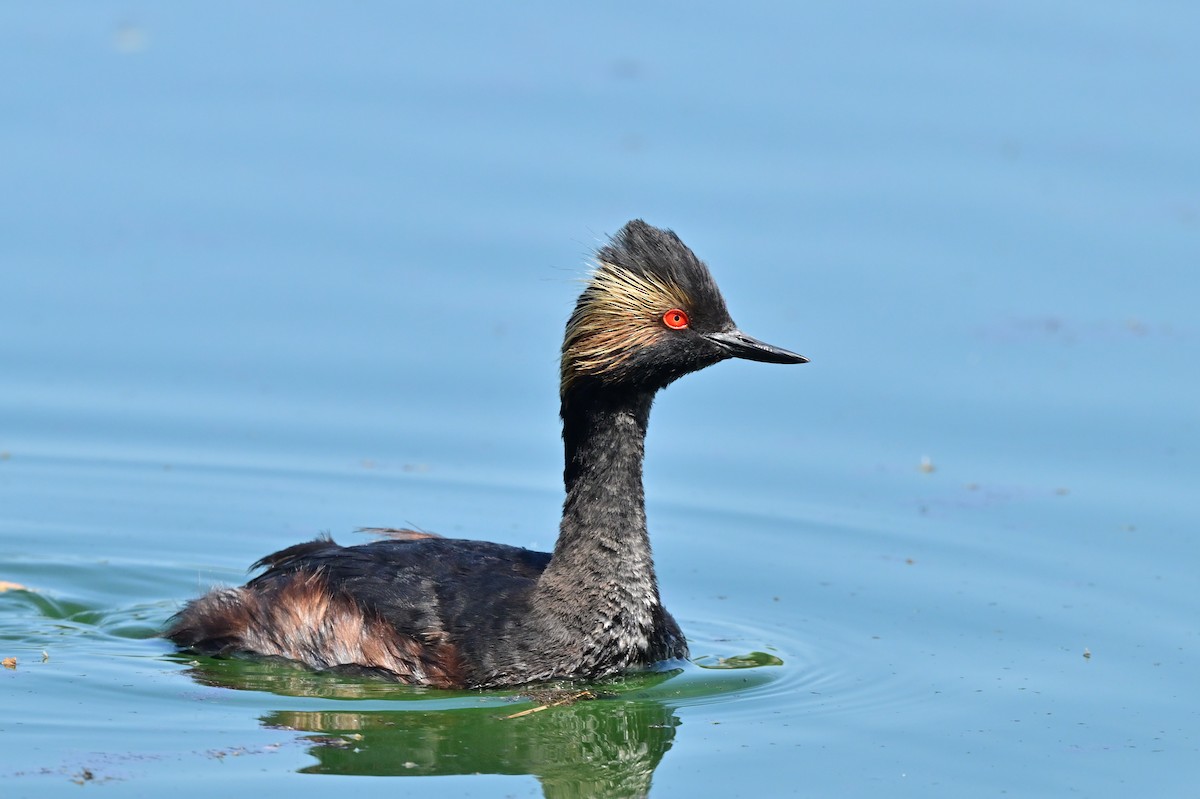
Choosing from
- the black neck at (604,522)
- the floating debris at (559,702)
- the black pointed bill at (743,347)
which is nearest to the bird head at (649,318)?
the black pointed bill at (743,347)

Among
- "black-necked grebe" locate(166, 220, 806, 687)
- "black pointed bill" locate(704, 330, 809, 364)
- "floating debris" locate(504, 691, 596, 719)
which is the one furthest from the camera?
"black pointed bill" locate(704, 330, 809, 364)

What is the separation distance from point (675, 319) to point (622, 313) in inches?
12.4

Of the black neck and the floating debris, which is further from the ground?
the black neck

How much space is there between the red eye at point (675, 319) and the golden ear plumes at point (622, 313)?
25mm

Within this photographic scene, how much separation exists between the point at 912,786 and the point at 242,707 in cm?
358

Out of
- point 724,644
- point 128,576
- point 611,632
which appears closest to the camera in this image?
point 611,632

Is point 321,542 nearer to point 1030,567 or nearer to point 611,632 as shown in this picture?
point 611,632

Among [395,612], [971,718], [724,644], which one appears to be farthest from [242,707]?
[971,718]

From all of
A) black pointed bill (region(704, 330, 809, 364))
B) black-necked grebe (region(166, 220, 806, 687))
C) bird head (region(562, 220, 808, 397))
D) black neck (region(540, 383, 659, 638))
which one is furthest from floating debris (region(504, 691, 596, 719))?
black pointed bill (region(704, 330, 809, 364))

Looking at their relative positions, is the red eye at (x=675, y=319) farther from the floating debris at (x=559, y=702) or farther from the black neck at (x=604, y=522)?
the floating debris at (x=559, y=702)

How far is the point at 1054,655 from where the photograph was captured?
1350 cm

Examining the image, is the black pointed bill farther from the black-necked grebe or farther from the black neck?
the black neck

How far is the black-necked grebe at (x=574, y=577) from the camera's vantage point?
12789 mm

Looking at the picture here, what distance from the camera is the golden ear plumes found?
1279cm
